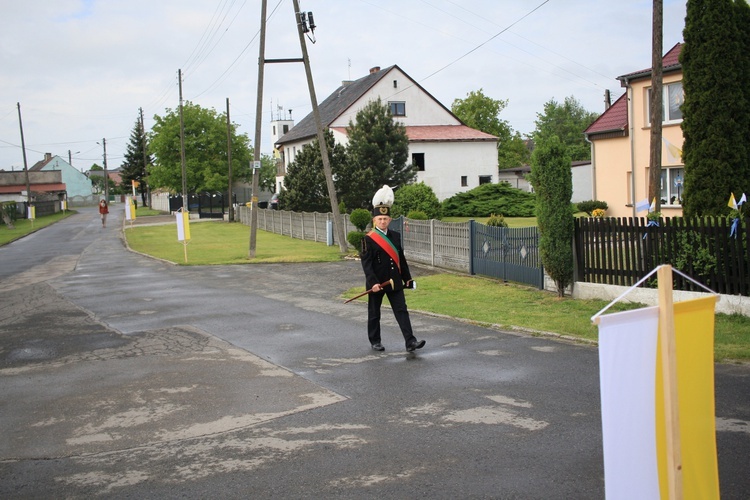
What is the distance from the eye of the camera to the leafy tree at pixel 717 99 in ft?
45.0

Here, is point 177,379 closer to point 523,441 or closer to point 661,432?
point 523,441

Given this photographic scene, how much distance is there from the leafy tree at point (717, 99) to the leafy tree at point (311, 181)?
83.7 ft

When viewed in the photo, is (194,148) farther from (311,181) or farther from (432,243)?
(432,243)

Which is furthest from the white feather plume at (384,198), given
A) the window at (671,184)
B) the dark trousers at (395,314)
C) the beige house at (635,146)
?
the window at (671,184)

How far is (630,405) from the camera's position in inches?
125

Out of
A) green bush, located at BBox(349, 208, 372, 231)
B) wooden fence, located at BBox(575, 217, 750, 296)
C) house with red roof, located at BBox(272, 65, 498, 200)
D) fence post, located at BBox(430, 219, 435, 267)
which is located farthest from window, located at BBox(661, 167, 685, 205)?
house with red roof, located at BBox(272, 65, 498, 200)

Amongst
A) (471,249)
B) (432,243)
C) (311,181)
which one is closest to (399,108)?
(311,181)

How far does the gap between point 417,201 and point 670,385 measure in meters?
34.8

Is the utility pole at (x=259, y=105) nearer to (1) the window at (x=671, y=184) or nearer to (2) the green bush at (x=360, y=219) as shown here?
(2) the green bush at (x=360, y=219)

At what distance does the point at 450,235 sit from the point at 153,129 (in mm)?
54668

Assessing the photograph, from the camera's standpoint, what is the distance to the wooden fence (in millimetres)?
11492

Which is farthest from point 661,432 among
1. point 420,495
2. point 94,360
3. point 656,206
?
point 656,206

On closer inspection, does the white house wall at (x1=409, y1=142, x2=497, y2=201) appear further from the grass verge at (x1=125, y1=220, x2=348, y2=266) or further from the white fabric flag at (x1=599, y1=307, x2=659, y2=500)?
the white fabric flag at (x1=599, y1=307, x2=659, y2=500)

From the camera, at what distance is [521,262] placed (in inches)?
642
